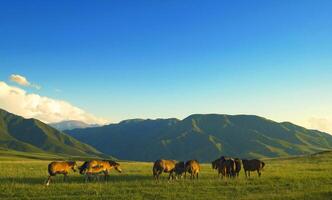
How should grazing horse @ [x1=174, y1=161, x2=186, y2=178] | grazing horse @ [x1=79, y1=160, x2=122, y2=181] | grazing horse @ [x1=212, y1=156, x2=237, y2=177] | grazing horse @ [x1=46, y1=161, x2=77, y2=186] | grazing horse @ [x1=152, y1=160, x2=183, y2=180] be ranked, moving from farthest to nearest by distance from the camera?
grazing horse @ [x1=174, y1=161, x2=186, y2=178] < grazing horse @ [x1=212, y1=156, x2=237, y2=177] < grazing horse @ [x1=152, y1=160, x2=183, y2=180] < grazing horse @ [x1=79, y1=160, x2=122, y2=181] < grazing horse @ [x1=46, y1=161, x2=77, y2=186]

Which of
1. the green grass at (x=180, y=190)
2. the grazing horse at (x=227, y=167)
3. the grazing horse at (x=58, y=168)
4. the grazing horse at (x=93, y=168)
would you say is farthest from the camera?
the grazing horse at (x=227, y=167)

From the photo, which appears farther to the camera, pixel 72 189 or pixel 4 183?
pixel 4 183

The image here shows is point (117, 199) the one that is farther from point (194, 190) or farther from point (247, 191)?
point (247, 191)

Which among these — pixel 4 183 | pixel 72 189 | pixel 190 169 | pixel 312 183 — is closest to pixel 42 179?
pixel 4 183

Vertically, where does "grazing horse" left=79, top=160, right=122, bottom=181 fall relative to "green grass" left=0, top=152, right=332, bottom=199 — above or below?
above

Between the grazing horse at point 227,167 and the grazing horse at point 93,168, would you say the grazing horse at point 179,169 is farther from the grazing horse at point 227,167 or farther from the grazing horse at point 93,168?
the grazing horse at point 93,168

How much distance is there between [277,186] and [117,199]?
13439 mm

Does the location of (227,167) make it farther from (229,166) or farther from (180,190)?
(180,190)

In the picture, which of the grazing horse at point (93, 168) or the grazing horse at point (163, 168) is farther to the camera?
the grazing horse at point (163, 168)

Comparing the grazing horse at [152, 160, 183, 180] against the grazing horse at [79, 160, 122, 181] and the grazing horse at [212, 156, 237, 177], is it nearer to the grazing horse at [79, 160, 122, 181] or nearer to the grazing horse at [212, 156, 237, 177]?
the grazing horse at [212, 156, 237, 177]

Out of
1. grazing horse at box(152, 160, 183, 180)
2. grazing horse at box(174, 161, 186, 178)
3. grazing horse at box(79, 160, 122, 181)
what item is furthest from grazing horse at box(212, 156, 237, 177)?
grazing horse at box(79, 160, 122, 181)

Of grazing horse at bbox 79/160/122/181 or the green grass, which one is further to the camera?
grazing horse at bbox 79/160/122/181

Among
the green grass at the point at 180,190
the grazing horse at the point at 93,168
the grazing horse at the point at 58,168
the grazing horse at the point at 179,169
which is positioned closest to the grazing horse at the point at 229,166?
the green grass at the point at 180,190

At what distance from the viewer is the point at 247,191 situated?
27.6m
